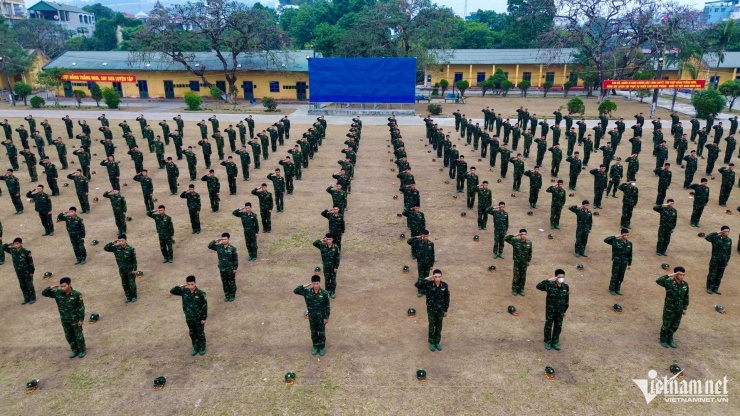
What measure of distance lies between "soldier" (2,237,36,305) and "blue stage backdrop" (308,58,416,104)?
29.2 m

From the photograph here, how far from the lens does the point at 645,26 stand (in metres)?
44.4

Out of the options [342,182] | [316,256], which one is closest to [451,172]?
[342,182]

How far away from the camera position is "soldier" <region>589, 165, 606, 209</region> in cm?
1519

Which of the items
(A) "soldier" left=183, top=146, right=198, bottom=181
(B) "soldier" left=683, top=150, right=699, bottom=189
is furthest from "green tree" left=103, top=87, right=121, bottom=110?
(B) "soldier" left=683, top=150, right=699, bottom=189

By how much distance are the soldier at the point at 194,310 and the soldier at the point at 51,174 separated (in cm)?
1122

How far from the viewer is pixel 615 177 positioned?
16719 millimetres

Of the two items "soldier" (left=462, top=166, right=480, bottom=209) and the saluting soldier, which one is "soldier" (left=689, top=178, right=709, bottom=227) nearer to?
"soldier" (left=462, top=166, right=480, bottom=209)

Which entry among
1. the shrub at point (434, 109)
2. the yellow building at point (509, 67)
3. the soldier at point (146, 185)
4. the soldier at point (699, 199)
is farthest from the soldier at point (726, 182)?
the yellow building at point (509, 67)

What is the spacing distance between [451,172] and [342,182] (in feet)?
19.1

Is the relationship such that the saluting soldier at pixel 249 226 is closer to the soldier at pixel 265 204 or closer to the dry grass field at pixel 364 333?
the dry grass field at pixel 364 333

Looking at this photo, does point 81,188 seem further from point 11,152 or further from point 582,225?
point 582,225

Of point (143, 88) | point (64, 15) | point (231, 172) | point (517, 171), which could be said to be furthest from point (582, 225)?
point (64, 15)

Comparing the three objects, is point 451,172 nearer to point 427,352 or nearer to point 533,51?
point 427,352

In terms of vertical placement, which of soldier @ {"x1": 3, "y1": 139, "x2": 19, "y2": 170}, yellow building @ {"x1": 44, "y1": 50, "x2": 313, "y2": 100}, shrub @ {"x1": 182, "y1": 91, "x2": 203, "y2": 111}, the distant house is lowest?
soldier @ {"x1": 3, "y1": 139, "x2": 19, "y2": 170}
